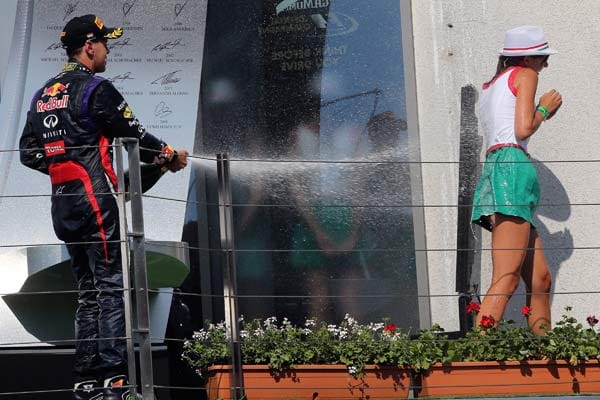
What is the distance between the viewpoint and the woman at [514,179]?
6160 mm

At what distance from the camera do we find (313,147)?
23.9 feet

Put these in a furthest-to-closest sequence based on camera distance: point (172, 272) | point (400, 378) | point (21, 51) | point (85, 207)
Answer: point (21, 51), point (172, 272), point (400, 378), point (85, 207)

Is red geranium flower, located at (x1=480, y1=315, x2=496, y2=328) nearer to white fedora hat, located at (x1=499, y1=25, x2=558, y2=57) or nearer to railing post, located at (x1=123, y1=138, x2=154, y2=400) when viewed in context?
white fedora hat, located at (x1=499, y1=25, x2=558, y2=57)

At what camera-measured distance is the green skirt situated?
6195 mm

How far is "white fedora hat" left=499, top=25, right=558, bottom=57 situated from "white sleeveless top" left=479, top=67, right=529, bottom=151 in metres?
0.08

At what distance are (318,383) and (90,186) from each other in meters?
1.25

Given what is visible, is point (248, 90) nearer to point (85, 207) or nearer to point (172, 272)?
point (172, 272)

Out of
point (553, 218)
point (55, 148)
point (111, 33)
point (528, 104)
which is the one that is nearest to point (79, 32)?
point (111, 33)

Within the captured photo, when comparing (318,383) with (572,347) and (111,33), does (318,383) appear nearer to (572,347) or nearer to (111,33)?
(572,347)

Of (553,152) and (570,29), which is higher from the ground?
(570,29)

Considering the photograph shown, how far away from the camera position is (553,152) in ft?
24.2

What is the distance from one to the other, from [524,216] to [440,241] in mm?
1167

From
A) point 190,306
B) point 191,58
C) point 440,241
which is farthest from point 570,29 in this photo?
point 190,306
